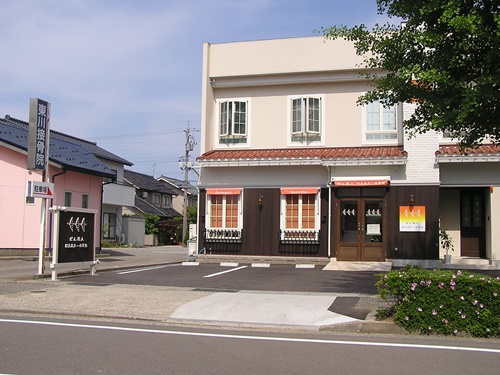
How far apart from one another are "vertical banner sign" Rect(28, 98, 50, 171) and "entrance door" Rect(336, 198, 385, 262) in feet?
34.8

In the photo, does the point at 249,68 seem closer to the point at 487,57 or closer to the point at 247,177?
the point at 247,177

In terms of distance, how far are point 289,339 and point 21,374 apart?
3.91 meters

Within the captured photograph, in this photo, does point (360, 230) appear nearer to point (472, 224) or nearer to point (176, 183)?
point (472, 224)

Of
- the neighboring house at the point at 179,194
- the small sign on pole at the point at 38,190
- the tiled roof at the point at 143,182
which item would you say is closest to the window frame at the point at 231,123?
the small sign on pole at the point at 38,190

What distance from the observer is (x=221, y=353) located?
24.0 feet

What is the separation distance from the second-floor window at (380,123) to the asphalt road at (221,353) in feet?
44.4

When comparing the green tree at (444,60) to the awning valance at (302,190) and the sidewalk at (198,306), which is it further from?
the awning valance at (302,190)

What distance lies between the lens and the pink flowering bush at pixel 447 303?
8.62 m

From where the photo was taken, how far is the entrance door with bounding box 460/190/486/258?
20.3 meters

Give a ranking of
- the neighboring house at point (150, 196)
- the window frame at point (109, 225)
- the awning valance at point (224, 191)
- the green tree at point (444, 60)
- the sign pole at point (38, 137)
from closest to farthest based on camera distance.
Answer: the green tree at point (444, 60)
the sign pole at point (38, 137)
the awning valance at point (224, 191)
the window frame at point (109, 225)
the neighboring house at point (150, 196)

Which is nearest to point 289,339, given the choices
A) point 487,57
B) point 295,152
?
point 487,57

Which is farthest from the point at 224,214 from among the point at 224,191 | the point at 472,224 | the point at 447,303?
the point at 447,303

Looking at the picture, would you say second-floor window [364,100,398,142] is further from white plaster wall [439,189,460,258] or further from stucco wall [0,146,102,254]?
stucco wall [0,146,102,254]

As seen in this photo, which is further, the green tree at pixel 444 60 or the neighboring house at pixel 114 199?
the neighboring house at pixel 114 199
